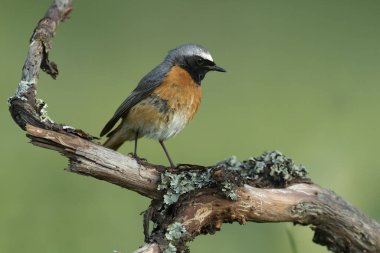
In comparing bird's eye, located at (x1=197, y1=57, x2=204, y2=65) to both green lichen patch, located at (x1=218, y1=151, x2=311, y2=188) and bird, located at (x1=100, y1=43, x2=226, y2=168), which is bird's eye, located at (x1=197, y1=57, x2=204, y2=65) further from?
green lichen patch, located at (x1=218, y1=151, x2=311, y2=188)

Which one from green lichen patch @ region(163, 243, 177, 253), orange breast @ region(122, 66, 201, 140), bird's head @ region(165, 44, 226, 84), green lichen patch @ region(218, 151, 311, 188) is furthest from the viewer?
bird's head @ region(165, 44, 226, 84)

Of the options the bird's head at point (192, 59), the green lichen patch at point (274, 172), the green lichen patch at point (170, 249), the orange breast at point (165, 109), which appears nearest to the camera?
the green lichen patch at point (170, 249)

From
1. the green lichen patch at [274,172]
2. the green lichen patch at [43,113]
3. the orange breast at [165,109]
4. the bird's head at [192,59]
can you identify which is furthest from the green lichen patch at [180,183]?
the bird's head at [192,59]

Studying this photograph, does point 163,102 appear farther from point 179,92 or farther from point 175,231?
point 175,231

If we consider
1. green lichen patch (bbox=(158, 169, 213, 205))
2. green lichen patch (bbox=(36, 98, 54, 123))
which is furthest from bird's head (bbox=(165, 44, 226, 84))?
green lichen patch (bbox=(36, 98, 54, 123))

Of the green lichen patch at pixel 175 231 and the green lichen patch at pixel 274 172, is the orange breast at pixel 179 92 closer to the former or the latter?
the green lichen patch at pixel 274 172

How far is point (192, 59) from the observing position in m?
3.72

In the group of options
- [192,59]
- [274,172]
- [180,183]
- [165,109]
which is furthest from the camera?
[192,59]

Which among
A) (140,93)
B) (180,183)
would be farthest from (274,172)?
(140,93)

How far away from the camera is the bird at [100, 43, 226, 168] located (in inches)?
140

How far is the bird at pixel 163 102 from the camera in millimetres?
3566

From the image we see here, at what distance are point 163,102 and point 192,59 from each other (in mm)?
283

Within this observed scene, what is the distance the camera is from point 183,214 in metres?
2.80

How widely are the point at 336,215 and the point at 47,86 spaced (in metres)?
2.83
